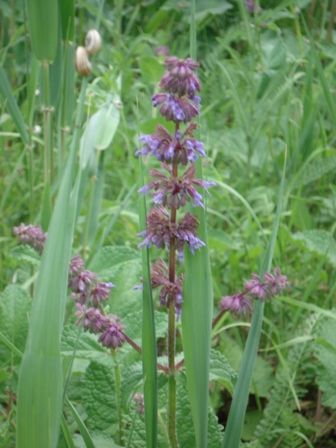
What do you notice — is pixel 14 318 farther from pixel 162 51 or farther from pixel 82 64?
pixel 162 51

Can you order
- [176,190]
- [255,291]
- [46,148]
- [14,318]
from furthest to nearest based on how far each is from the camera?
1. [46,148]
2. [14,318]
3. [255,291]
4. [176,190]

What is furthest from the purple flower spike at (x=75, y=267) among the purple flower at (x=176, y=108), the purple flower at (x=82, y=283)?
the purple flower at (x=176, y=108)

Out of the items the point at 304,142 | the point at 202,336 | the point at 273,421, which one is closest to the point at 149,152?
the point at 202,336

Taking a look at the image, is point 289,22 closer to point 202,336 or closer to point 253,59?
point 253,59

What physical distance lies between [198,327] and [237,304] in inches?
5.9

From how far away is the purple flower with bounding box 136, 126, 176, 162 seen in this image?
0.87m

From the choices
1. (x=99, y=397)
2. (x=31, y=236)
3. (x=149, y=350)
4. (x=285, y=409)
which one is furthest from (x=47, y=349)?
(x=285, y=409)

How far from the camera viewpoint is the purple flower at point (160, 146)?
0.87 m

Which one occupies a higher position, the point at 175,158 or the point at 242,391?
the point at 175,158

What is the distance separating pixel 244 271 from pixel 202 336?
795 millimetres

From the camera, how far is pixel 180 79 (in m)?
0.87

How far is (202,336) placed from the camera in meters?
0.87

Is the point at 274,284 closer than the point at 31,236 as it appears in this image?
Yes

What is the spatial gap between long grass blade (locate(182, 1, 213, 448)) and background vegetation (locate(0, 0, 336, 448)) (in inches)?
3.9
